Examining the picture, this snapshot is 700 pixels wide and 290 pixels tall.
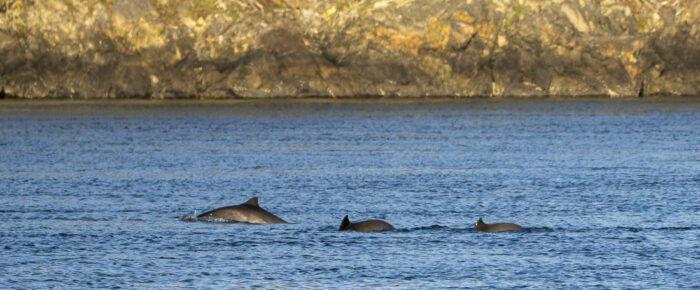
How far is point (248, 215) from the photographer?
31047 mm

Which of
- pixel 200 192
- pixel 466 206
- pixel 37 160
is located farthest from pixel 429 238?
pixel 37 160

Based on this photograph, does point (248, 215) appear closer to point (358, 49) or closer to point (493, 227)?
point (493, 227)

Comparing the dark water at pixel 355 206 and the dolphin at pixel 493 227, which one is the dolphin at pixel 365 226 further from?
the dolphin at pixel 493 227

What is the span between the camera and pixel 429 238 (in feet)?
92.8

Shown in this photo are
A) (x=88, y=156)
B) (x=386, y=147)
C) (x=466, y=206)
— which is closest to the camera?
(x=466, y=206)

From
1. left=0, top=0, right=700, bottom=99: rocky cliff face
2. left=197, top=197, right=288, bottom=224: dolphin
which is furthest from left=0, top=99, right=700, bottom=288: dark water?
left=0, top=0, right=700, bottom=99: rocky cliff face

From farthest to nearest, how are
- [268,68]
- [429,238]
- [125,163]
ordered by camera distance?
1. [268,68]
2. [125,163]
3. [429,238]

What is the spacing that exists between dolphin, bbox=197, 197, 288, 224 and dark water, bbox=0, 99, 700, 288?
0.48 metres

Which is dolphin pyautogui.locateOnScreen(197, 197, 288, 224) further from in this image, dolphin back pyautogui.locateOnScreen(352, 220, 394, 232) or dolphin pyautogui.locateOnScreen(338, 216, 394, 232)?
dolphin back pyautogui.locateOnScreen(352, 220, 394, 232)

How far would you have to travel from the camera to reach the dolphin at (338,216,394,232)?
29234 mm

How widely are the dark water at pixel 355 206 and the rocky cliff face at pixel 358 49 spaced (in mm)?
40675

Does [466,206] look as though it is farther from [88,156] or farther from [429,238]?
[88,156]

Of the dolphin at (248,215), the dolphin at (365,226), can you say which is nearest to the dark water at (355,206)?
the dolphin at (365,226)

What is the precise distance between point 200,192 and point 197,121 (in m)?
53.5
